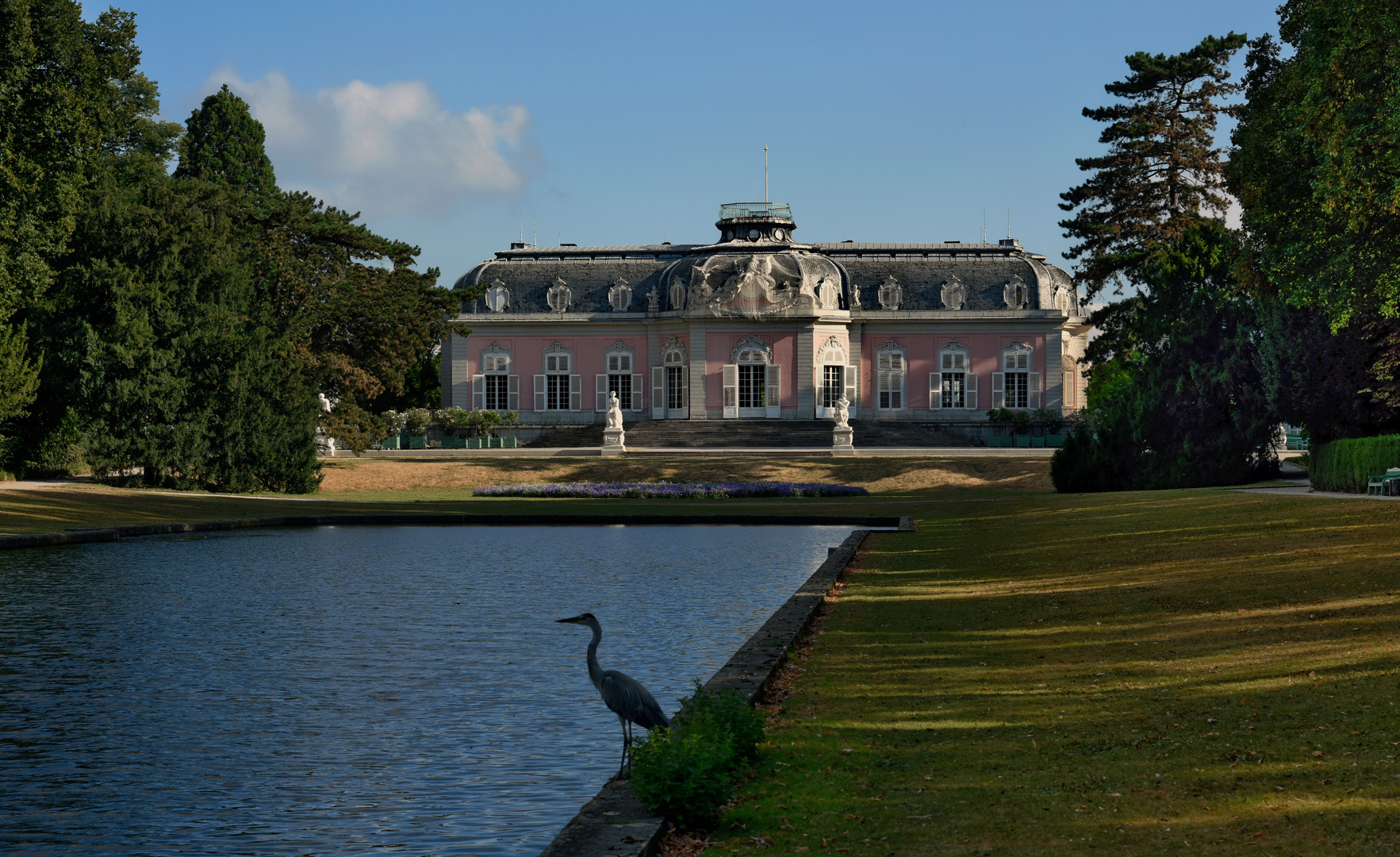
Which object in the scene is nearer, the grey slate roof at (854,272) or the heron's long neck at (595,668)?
the heron's long neck at (595,668)

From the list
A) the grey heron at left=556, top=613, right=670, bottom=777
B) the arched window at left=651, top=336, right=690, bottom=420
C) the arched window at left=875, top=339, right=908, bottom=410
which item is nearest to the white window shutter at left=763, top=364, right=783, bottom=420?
the arched window at left=651, top=336, right=690, bottom=420

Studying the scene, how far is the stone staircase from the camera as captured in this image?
50.4 metres

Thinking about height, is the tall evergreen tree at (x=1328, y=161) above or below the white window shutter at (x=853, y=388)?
above

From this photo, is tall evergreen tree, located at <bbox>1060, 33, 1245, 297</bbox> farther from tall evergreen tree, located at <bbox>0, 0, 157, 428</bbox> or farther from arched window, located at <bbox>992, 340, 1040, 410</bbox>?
tall evergreen tree, located at <bbox>0, 0, 157, 428</bbox>

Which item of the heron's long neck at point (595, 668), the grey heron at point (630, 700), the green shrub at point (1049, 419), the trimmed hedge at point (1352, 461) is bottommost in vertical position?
the grey heron at point (630, 700)

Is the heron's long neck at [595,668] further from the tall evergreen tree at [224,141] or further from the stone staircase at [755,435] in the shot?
the tall evergreen tree at [224,141]

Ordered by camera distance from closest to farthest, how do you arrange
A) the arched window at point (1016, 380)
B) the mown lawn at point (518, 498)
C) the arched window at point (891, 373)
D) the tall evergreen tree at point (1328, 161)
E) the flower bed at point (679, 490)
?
the tall evergreen tree at point (1328, 161), the mown lawn at point (518, 498), the flower bed at point (679, 490), the arched window at point (1016, 380), the arched window at point (891, 373)

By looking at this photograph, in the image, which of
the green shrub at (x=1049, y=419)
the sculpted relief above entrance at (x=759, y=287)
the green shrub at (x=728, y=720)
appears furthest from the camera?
the sculpted relief above entrance at (x=759, y=287)

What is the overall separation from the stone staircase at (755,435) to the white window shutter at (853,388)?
9.82ft

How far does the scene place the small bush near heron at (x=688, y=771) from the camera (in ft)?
18.5

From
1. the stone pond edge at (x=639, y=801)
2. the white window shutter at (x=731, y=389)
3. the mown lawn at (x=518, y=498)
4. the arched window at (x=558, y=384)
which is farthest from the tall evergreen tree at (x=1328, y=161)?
the arched window at (x=558, y=384)

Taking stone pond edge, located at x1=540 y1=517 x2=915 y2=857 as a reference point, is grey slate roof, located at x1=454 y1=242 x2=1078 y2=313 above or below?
above

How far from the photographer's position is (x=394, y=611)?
13.4 metres

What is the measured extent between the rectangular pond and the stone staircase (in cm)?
3185
